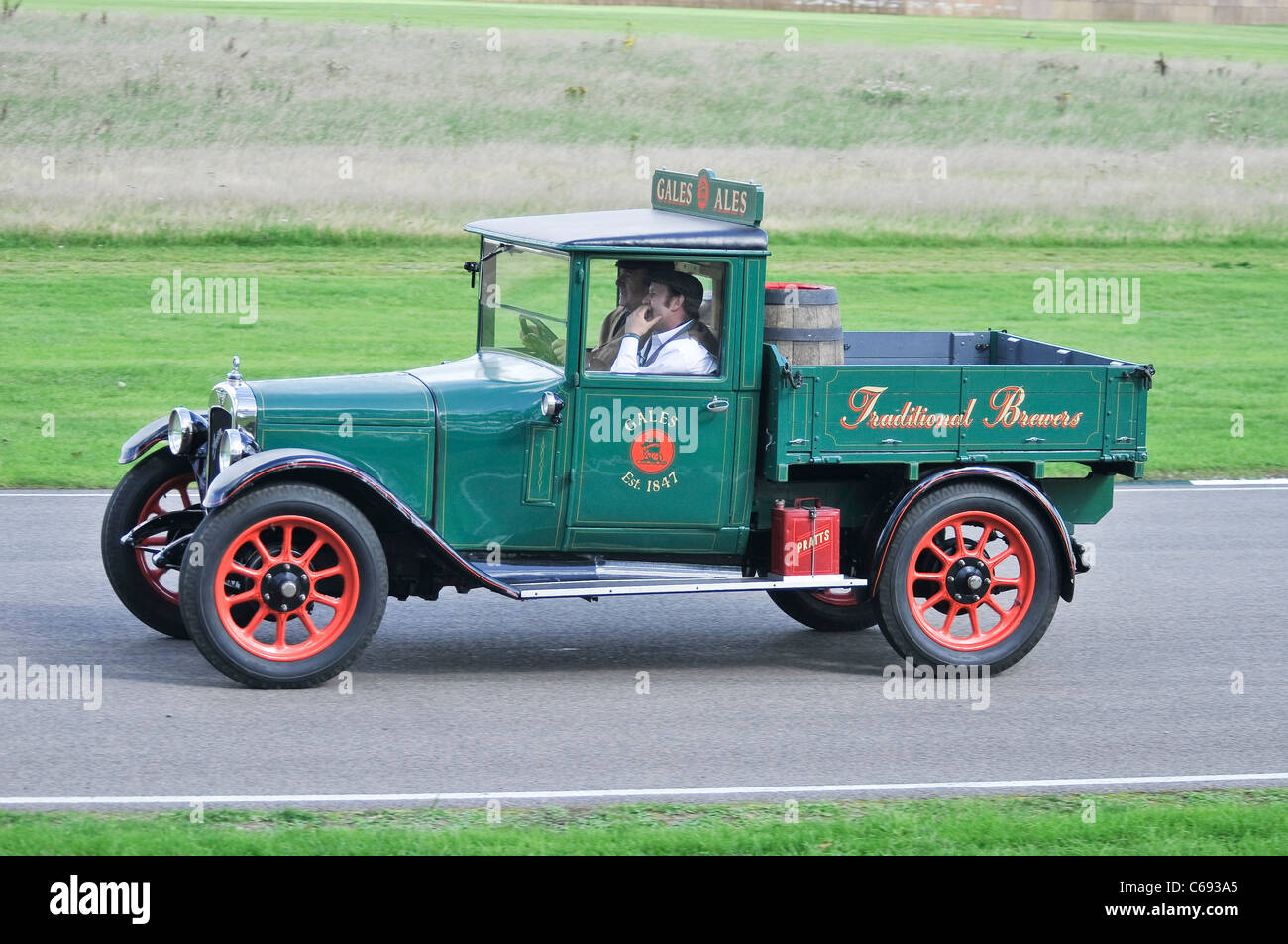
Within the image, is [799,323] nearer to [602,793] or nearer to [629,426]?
[629,426]

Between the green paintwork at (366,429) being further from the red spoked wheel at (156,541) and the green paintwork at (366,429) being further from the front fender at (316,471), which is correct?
the red spoked wheel at (156,541)

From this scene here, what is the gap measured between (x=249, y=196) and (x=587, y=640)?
16.6 metres

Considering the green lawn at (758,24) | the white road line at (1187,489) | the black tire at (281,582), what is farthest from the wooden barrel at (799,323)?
the green lawn at (758,24)

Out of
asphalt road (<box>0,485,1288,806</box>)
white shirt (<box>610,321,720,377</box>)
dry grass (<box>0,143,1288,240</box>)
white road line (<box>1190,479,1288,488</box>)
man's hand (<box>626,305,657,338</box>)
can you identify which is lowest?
asphalt road (<box>0,485,1288,806</box>)

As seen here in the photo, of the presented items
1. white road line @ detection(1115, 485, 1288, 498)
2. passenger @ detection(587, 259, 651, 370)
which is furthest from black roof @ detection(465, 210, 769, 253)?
white road line @ detection(1115, 485, 1288, 498)

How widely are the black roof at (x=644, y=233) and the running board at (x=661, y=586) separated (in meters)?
1.44

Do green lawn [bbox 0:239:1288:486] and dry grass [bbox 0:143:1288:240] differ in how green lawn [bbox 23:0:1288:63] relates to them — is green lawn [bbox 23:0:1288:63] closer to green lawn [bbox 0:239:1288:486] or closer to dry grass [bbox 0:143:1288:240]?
dry grass [bbox 0:143:1288:240]

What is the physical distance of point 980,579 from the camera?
25.3 ft

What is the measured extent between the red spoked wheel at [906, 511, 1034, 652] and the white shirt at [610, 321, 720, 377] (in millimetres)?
1239

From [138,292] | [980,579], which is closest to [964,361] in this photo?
[980,579]

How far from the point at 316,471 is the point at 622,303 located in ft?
4.95

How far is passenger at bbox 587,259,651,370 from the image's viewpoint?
755 centimetres

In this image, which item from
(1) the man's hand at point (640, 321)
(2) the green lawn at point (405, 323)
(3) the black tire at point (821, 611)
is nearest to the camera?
(1) the man's hand at point (640, 321)

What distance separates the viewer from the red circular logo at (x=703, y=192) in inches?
309
